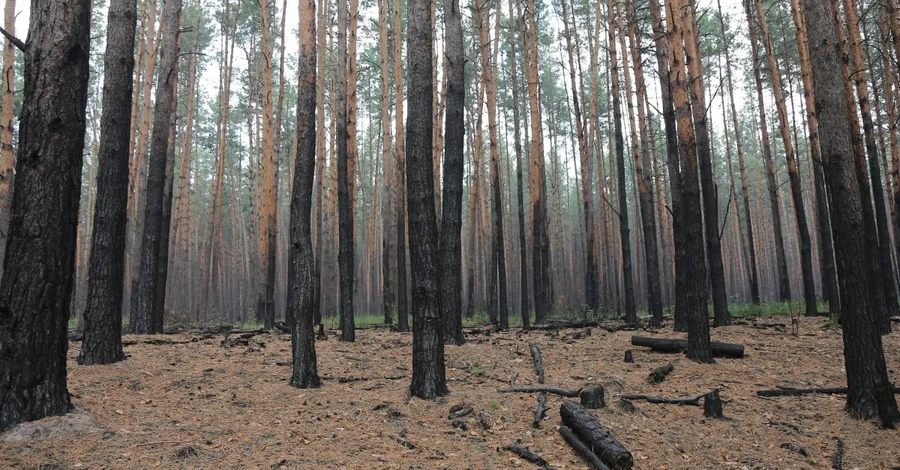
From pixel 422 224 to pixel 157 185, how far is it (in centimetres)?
606

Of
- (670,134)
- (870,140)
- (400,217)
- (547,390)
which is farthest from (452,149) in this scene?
(870,140)

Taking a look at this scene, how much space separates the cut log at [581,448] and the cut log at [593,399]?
0.73m

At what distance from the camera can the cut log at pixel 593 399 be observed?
16.3 feet

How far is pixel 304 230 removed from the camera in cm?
563

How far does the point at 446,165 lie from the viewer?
25.4 feet

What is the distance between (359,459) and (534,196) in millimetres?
10405

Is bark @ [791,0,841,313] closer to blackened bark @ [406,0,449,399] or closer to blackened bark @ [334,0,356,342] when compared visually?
blackened bark @ [406,0,449,399]

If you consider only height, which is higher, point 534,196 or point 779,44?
point 779,44

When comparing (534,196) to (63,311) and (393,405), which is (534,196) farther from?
(63,311)

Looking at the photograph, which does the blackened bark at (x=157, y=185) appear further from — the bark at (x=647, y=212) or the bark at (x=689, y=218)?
the bark at (x=647, y=212)

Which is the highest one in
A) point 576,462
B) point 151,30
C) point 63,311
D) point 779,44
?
point 779,44

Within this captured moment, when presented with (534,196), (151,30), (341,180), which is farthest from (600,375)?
(151,30)

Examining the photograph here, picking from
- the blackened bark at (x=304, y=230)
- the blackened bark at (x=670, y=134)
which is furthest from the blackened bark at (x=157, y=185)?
the blackened bark at (x=670, y=134)

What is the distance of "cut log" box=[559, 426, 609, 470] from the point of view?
11.8 feet
